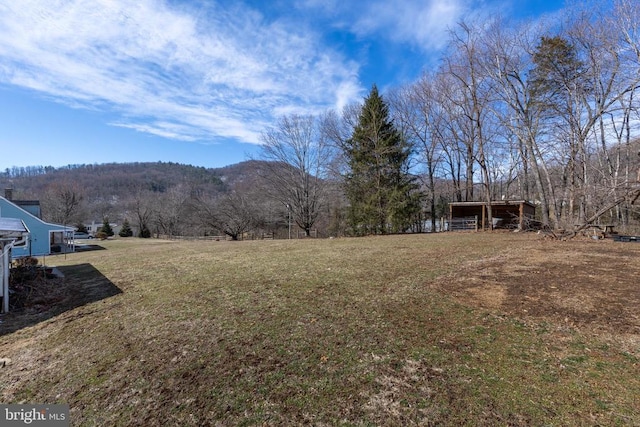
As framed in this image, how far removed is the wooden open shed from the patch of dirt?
12600 millimetres

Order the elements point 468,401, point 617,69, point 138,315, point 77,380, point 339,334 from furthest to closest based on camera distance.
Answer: point 617,69 < point 138,315 < point 339,334 < point 77,380 < point 468,401

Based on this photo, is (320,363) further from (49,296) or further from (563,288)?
(49,296)

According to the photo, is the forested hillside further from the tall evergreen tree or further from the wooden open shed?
the wooden open shed

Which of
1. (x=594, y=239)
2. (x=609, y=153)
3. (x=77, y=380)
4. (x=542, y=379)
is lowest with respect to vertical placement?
(x=77, y=380)

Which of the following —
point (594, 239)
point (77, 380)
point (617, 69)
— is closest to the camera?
point (77, 380)

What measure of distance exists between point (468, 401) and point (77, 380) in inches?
152

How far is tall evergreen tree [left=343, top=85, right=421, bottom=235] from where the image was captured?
19.0m

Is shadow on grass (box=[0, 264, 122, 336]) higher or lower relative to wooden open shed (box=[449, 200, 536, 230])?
lower

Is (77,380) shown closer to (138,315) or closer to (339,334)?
(138,315)

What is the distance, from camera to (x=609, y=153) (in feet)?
58.0

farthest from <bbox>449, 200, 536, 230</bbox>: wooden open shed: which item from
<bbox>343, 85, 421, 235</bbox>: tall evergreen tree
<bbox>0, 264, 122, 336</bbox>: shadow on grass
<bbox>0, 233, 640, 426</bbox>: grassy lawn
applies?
<bbox>0, 264, 122, 336</bbox>: shadow on grass

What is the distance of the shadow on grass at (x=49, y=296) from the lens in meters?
5.14

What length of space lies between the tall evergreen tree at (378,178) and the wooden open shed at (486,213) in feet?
12.6

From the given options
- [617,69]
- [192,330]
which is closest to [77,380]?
[192,330]
